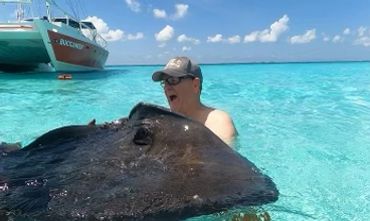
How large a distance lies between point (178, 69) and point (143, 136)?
3.04 ft

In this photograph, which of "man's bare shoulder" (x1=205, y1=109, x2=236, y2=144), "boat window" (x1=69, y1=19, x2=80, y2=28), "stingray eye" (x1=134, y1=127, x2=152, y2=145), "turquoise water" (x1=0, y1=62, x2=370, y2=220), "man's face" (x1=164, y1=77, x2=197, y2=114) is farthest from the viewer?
"boat window" (x1=69, y1=19, x2=80, y2=28)

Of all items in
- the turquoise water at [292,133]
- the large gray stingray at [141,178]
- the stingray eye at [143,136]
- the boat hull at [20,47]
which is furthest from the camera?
the boat hull at [20,47]

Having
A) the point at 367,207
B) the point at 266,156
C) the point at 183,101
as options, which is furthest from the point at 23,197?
the point at 266,156

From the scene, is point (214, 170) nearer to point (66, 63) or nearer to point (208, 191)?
point (208, 191)

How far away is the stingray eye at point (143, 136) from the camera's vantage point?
271 cm

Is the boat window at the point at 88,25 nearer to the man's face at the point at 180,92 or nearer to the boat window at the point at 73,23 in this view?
the boat window at the point at 73,23

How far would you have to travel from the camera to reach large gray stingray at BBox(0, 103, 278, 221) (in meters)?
2.16

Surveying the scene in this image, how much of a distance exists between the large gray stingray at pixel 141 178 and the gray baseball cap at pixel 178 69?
1.73 ft

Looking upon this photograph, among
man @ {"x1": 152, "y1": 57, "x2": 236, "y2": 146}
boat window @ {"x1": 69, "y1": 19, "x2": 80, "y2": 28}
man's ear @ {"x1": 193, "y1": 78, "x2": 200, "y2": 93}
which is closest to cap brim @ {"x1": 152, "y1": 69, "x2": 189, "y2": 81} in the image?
man @ {"x1": 152, "y1": 57, "x2": 236, "y2": 146}

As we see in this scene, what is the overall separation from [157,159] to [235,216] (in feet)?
1.92

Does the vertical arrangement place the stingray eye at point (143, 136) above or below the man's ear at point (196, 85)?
below

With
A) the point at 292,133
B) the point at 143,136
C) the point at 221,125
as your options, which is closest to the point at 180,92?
the point at 221,125

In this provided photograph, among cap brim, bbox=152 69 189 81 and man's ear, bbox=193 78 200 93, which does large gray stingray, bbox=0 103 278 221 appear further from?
man's ear, bbox=193 78 200 93

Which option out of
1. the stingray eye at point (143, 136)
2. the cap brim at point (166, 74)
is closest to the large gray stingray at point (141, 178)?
the stingray eye at point (143, 136)
